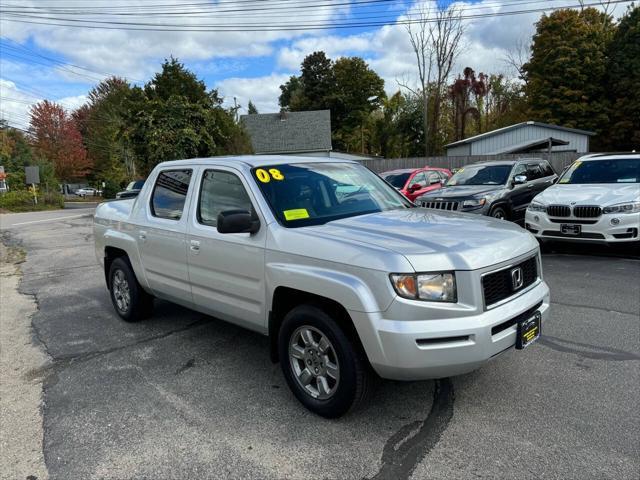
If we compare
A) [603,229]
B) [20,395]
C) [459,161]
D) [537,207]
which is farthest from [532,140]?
[20,395]

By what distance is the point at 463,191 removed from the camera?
10273 millimetres

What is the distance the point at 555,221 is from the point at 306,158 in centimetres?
572

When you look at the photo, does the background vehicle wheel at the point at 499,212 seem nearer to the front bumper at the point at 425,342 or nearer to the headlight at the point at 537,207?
the headlight at the point at 537,207

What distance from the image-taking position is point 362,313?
2.84 m

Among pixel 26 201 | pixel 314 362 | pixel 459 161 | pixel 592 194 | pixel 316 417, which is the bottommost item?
pixel 316 417

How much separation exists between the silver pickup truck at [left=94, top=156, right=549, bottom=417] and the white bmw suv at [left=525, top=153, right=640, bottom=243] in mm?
4872

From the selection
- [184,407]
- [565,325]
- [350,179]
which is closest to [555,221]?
[565,325]

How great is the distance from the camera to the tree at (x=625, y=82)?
3110 cm

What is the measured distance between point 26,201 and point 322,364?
38125 mm

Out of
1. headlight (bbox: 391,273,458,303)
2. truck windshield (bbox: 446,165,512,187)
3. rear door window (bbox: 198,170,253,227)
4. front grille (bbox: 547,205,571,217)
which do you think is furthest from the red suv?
headlight (bbox: 391,273,458,303)

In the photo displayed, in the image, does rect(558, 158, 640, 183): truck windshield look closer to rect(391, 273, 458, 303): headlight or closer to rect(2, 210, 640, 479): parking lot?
rect(2, 210, 640, 479): parking lot

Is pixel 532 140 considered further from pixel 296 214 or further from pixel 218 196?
pixel 296 214

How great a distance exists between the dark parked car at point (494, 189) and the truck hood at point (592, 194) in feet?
4.21

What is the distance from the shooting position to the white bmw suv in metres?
7.58
